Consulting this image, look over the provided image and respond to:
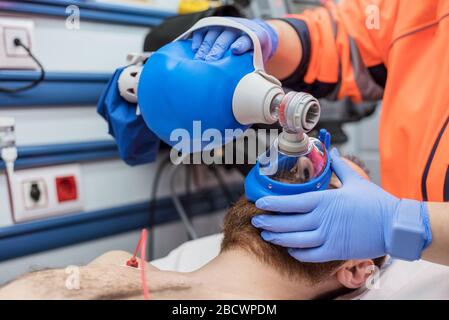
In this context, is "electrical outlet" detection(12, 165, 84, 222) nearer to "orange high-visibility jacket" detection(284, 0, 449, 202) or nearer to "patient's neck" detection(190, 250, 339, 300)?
"patient's neck" detection(190, 250, 339, 300)

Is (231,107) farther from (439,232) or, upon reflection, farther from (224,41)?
(439,232)

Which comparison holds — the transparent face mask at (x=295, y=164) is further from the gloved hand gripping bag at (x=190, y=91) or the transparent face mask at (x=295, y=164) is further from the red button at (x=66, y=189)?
the red button at (x=66, y=189)

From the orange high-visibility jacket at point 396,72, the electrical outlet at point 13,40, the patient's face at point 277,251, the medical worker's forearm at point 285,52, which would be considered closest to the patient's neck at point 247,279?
the patient's face at point 277,251

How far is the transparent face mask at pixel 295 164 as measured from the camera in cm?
87

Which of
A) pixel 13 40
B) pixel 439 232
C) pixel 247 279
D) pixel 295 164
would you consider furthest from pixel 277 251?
pixel 13 40

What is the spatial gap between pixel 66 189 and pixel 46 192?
0.20ft

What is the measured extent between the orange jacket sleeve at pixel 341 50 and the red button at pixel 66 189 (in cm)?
71

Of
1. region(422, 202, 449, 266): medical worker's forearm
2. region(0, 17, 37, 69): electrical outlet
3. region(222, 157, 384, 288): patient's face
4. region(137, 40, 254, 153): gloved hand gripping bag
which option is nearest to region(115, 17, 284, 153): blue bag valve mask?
region(137, 40, 254, 153): gloved hand gripping bag

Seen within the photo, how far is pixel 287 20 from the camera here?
1230mm

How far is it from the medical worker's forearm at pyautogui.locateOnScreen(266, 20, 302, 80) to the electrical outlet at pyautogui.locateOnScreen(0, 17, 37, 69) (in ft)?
2.14

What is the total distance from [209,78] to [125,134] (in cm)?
40

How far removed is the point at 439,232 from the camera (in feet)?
2.53

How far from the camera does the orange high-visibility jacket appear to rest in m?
1.00
